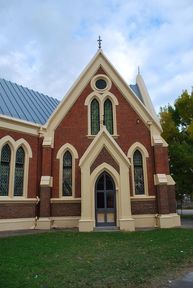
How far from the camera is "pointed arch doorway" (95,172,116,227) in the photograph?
55.8ft

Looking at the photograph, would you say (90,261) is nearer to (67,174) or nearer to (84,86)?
(67,174)

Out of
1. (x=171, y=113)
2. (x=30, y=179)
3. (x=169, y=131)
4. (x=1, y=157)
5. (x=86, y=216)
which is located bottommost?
(x=86, y=216)

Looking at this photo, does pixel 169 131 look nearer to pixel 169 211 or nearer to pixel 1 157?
pixel 169 211

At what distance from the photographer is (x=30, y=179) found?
60.5 ft

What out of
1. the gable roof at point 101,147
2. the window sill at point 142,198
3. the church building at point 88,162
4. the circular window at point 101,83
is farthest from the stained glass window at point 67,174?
the circular window at point 101,83

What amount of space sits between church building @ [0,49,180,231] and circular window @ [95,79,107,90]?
7 centimetres

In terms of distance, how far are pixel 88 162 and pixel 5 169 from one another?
4.90 meters

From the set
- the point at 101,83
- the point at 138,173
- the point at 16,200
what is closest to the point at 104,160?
the point at 138,173

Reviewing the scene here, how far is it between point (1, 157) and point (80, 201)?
17.5ft

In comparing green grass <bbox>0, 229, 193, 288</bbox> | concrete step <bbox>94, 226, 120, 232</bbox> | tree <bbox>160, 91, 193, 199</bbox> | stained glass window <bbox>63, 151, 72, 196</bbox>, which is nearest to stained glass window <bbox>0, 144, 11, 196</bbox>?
stained glass window <bbox>63, 151, 72, 196</bbox>

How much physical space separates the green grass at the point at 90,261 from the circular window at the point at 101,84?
10.9 meters

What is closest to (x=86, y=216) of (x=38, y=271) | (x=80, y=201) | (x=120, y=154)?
(x=80, y=201)

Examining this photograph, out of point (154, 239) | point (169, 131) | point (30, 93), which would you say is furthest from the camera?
point (169, 131)

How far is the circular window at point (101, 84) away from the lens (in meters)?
20.2
